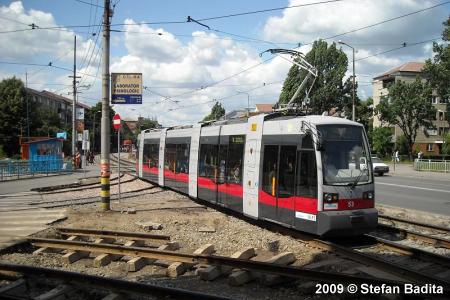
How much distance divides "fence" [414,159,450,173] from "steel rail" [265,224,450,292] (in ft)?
113

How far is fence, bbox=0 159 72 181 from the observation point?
32.8 m

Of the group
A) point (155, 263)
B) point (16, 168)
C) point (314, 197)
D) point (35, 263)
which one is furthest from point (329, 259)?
point (16, 168)

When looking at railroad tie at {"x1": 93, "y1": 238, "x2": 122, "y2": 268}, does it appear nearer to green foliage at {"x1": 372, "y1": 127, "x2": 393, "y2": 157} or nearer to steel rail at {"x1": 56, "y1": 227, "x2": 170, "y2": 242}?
steel rail at {"x1": 56, "y1": 227, "x2": 170, "y2": 242}

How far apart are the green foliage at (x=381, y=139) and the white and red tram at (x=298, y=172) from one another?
54.2 metres

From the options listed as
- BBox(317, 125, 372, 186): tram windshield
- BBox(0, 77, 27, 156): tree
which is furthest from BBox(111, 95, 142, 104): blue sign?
BBox(0, 77, 27, 156): tree

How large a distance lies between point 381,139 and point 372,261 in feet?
198

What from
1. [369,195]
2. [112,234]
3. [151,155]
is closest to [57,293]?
[112,234]

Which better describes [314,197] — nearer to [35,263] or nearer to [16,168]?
[35,263]

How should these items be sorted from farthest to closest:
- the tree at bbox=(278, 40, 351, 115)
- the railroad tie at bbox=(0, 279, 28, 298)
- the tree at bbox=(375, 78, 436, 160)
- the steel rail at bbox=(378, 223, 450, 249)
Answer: the tree at bbox=(278, 40, 351, 115)
the tree at bbox=(375, 78, 436, 160)
the steel rail at bbox=(378, 223, 450, 249)
the railroad tie at bbox=(0, 279, 28, 298)

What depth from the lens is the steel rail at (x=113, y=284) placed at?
20.0 ft

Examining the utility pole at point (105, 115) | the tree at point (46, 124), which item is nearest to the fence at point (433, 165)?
the utility pole at point (105, 115)

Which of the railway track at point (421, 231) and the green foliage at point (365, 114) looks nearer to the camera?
the railway track at point (421, 231)

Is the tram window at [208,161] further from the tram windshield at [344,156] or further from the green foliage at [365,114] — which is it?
the green foliage at [365,114]

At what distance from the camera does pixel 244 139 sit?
1375cm
